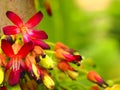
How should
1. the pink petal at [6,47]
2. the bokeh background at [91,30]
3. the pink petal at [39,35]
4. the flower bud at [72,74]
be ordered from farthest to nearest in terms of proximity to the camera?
1. the bokeh background at [91,30]
2. the flower bud at [72,74]
3. the pink petal at [39,35]
4. the pink petal at [6,47]

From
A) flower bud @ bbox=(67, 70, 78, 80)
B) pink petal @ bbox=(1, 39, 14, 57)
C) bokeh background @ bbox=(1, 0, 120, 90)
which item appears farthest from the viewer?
bokeh background @ bbox=(1, 0, 120, 90)

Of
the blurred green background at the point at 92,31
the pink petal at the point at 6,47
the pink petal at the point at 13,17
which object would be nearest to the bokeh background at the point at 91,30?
the blurred green background at the point at 92,31

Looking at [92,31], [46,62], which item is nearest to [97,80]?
[46,62]

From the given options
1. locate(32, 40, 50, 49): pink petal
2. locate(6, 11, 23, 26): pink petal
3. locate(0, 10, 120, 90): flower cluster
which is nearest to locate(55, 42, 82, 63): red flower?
locate(0, 10, 120, 90): flower cluster

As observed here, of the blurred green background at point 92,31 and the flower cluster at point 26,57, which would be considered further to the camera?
the blurred green background at point 92,31

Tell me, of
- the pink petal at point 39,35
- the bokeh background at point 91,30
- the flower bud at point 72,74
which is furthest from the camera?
the bokeh background at point 91,30

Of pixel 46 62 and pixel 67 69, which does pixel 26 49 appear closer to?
pixel 46 62

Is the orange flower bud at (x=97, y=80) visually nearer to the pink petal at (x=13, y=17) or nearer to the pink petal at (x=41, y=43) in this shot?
the pink petal at (x=41, y=43)

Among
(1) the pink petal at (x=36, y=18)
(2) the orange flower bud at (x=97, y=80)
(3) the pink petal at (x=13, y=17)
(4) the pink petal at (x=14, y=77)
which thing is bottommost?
(2) the orange flower bud at (x=97, y=80)

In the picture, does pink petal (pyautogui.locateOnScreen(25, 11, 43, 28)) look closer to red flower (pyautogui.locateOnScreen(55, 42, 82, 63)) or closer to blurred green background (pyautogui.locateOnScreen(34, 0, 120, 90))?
red flower (pyautogui.locateOnScreen(55, 42, 82, 63))
